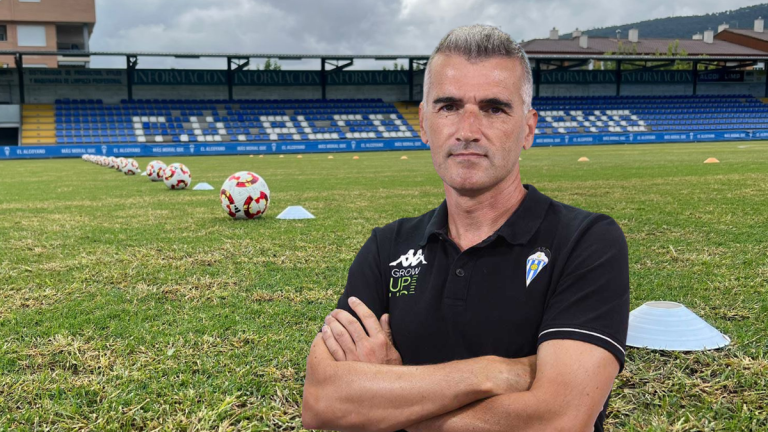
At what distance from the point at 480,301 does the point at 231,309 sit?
8.11 ft

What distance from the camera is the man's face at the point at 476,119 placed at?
194 centimetres

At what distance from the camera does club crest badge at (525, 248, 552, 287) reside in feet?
6.16

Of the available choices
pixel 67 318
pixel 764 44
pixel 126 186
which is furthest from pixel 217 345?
pixel 764 44

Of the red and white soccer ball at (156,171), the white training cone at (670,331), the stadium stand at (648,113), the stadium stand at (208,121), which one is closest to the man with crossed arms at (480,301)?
the white training cone at (670,331)

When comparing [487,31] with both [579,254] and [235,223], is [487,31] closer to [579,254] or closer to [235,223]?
[579,254]

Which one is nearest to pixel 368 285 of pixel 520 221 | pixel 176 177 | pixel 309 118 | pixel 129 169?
pixel 520 221

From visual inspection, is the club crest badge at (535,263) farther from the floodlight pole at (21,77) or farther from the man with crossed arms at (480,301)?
the floodlight pole at (21,77)

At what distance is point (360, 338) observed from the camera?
2014 millimetres

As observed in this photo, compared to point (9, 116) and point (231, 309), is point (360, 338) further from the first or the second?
point (9, 116)

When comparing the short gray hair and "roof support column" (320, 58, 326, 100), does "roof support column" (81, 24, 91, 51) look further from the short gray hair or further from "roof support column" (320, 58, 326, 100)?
the short gray hair

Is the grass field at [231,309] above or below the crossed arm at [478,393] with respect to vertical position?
below

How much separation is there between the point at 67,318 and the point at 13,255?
2628mm

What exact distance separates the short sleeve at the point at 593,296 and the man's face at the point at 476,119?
34 cm

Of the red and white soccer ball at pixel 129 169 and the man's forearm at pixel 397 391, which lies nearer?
the man's forearm at pixel 397 391
